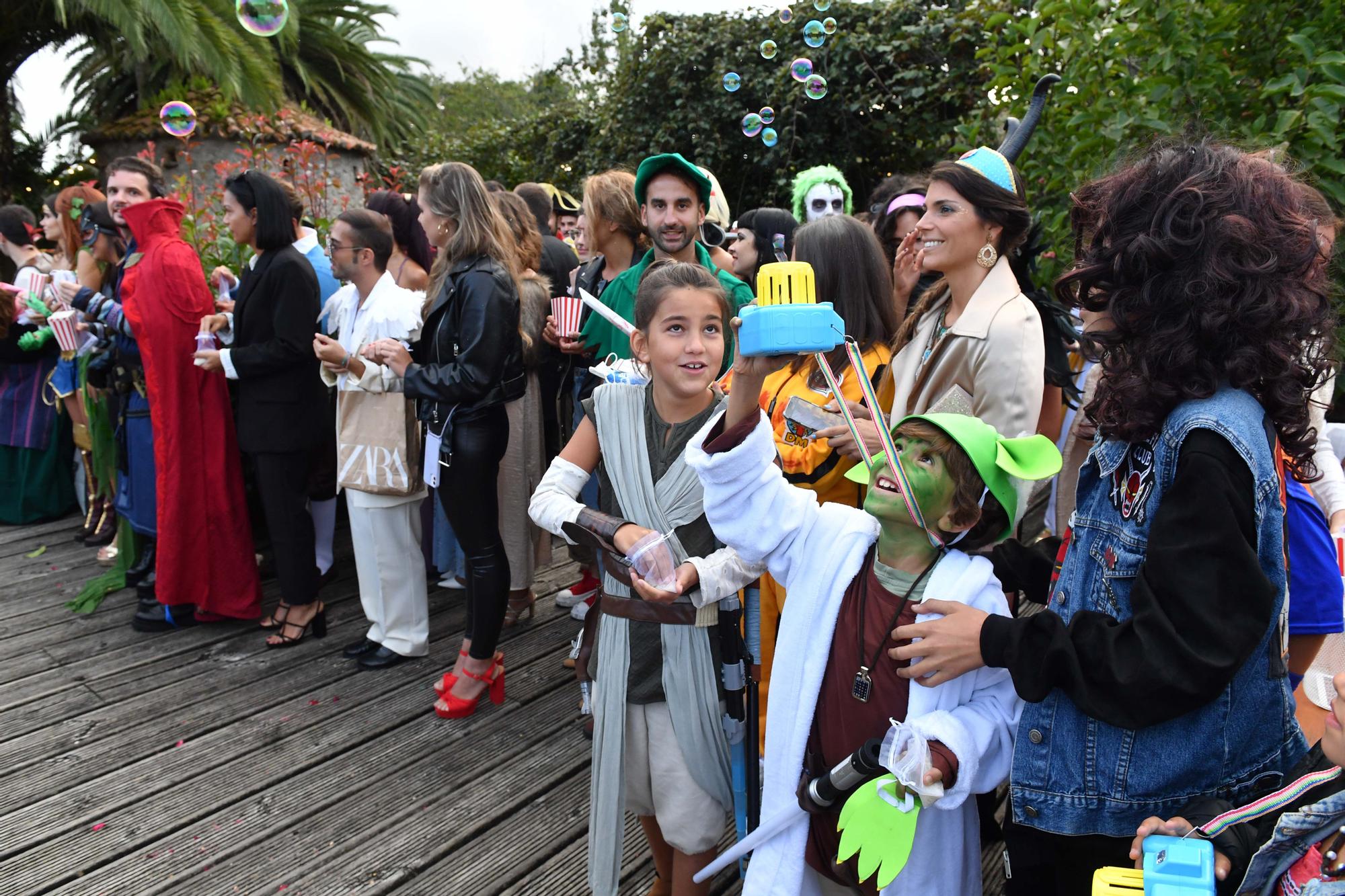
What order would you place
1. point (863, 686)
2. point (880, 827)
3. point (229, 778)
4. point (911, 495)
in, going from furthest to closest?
point (229, 778) < point (863, 686) < point (911, 495) < point (880, 827)

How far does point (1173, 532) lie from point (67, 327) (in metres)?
5.47

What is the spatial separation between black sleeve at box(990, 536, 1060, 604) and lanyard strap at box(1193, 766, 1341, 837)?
0.56 meters

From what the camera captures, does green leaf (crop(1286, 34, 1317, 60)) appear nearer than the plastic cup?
No

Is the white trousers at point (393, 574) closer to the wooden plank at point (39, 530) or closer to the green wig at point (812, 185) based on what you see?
the green wig at point (812, 185)

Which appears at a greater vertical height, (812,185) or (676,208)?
(812,185)

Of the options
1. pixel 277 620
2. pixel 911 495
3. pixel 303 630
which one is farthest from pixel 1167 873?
pixel 277 620

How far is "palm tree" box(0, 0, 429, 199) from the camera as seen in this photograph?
11898 mm

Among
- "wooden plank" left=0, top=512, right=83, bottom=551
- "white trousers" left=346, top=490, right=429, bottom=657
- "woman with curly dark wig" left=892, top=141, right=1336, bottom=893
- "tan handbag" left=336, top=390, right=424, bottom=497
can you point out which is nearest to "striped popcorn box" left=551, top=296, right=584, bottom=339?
"tan handbag" left=336, top=390, right=424, bottom=497

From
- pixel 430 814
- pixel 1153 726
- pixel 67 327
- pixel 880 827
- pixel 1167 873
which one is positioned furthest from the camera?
pixel 67 327

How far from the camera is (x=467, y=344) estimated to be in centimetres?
331

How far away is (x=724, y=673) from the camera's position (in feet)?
6.84

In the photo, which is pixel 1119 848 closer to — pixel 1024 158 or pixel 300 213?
pixel 1024 158

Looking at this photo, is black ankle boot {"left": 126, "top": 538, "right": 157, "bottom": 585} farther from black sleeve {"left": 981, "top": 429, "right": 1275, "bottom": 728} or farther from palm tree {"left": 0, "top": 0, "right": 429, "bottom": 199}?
palm tree {"left": 0, "top": 0, "right": 429, "bottom": 199}

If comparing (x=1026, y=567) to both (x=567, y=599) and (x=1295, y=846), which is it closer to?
(x=1295, y=846)
